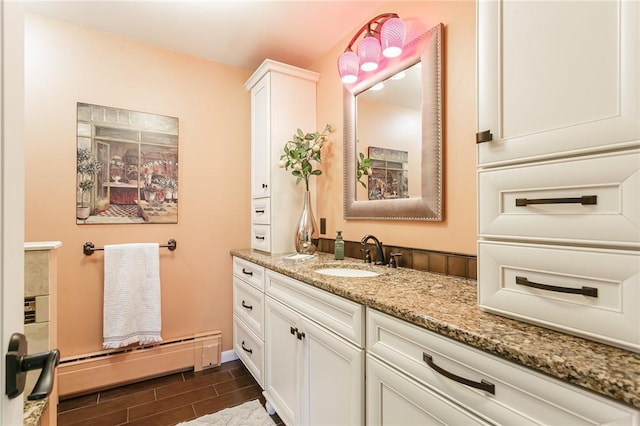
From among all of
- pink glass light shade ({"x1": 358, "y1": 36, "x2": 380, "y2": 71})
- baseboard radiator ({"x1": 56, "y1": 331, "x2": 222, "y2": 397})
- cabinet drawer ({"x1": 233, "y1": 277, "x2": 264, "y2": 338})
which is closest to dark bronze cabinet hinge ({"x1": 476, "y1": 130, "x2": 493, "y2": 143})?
pink glass light shade ({"x1": 358, "y1": 36, "x2": 380, "y2": 71})

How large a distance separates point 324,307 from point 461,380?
0.65 meters

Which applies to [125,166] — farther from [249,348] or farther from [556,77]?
[556,77]

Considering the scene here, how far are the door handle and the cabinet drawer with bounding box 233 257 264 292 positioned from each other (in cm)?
149

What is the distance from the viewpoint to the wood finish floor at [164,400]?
183 cm

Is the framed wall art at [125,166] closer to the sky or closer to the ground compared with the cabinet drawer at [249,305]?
closer to the sky

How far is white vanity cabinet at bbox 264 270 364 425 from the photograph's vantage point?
114cm

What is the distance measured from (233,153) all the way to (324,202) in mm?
924

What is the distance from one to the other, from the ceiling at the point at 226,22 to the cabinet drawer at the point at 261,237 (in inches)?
55.5

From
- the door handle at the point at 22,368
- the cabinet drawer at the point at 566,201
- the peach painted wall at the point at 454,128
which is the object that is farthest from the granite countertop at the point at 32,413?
the peach painted wall at the point at 454,128

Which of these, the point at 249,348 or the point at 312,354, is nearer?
the point at 312,354

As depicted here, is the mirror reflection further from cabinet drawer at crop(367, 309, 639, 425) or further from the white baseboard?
the white baseboard

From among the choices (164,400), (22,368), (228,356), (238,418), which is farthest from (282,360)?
(22,368)

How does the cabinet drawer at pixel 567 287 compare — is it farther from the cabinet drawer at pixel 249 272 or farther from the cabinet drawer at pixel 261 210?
the cabinet drawer at pixel 261 210

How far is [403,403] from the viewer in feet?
3.08
